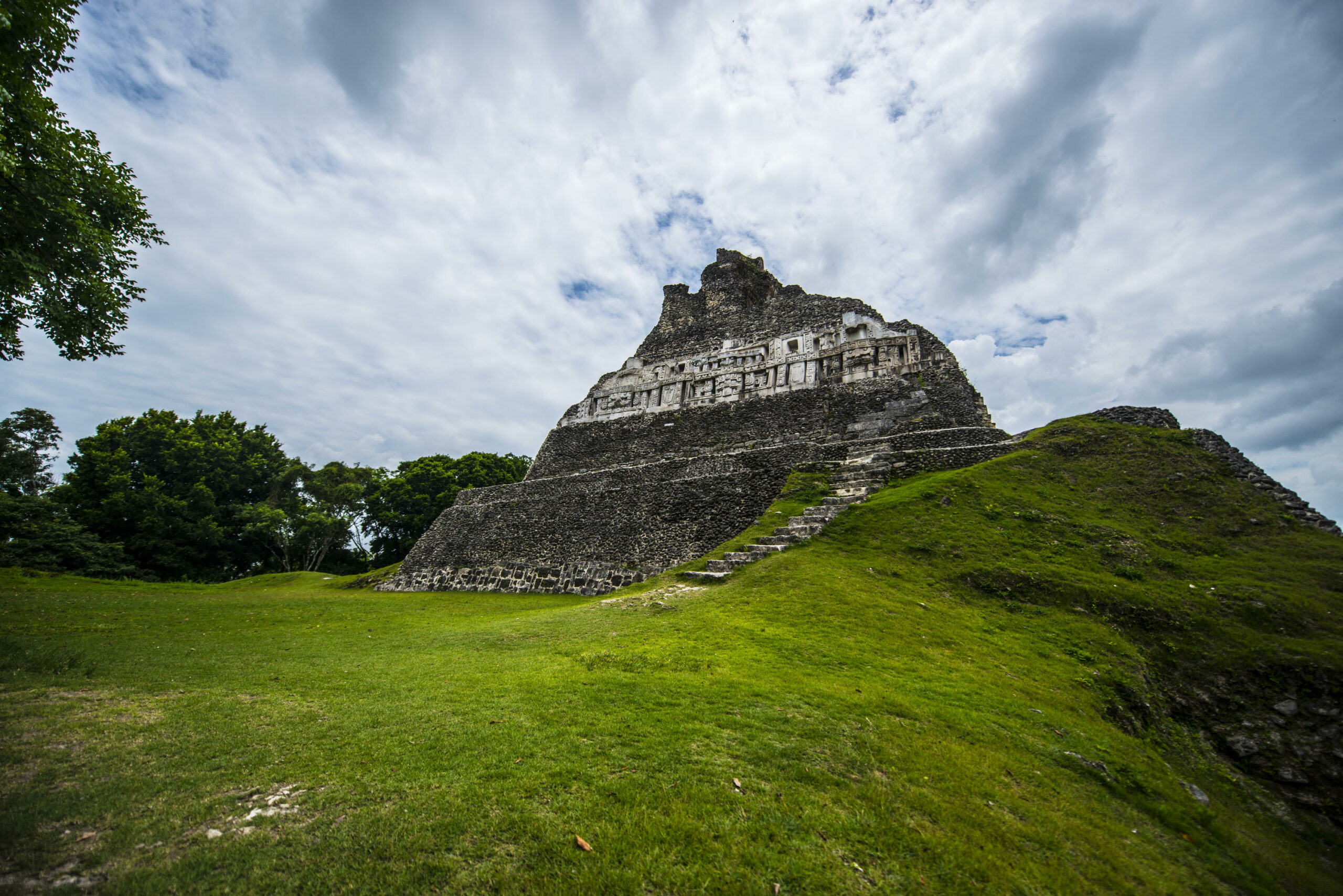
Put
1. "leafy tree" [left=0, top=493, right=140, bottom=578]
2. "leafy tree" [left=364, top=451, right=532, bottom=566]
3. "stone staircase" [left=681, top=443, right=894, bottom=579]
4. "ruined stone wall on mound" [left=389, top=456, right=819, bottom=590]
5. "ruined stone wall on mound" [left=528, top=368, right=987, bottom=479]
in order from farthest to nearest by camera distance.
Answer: "leafy tree" [left=364, top=451, right=532, bottom=566], "leafy tree" [left=0, top=493, right=140, bottom=578], "ruined stone wall on mound" [left=528, top=368, right=987, bottom=479], "ruined stone wall on mound" [left=389, top=456, right=819, bottom=590], "stone staircase" [left=681, top=443, right=894, bottom=579]

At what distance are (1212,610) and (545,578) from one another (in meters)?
15.6

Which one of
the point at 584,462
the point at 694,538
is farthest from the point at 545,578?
the point at 584,462

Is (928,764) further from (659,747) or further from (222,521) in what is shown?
(222,521)

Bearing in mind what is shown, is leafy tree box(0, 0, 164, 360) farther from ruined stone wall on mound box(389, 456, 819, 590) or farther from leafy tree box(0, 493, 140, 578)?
leafy tree box(0, 493, 140, 578)

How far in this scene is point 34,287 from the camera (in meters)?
8.12

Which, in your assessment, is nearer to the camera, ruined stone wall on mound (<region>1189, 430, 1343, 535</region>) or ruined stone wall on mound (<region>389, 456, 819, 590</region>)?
ruined stone wall on mound (<region>1189, 430, 1343, 535</region>)

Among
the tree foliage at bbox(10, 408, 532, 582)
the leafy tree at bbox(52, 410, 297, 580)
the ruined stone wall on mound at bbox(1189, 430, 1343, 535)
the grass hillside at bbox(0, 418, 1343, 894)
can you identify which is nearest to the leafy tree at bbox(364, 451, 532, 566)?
the tree foliage at bbox(10, 408, 532, 582)

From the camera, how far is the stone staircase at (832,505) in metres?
10.8

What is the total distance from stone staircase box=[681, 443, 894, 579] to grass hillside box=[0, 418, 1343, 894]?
19.3 inches

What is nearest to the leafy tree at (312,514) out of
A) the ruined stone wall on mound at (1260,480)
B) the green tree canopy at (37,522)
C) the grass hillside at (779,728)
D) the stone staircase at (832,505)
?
the green tree canopy at (37,522)

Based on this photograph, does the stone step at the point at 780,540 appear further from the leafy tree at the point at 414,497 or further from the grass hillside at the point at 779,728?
the leafy tree at the point at 414,497

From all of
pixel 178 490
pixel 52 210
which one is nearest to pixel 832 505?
pixel 52 210

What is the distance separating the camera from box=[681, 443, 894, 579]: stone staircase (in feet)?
35.4

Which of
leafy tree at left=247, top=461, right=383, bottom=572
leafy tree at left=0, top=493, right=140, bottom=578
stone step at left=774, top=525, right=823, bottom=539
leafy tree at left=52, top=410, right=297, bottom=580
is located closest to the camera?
stone step at left=774, top=525, right=823, bottom=539
